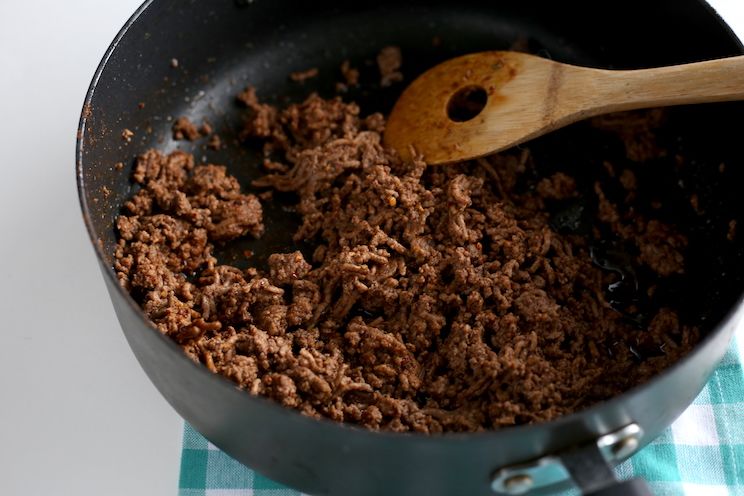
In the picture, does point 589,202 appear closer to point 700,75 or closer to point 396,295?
point 700,75

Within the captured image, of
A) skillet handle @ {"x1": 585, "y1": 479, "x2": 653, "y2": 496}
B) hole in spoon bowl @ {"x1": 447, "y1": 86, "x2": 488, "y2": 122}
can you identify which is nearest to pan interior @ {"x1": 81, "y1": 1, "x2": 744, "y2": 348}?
hole in spoon bowl @ {"x1": 447, "y1": 86, "x2": 488, "y2": 122}

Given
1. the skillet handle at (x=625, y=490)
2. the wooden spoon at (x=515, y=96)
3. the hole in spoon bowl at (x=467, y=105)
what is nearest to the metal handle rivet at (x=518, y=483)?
the skillet handle at (x=625, y=490)

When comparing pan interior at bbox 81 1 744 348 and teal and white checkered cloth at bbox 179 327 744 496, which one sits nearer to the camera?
teal and white checkered cloth at bbox 179 327 744 496

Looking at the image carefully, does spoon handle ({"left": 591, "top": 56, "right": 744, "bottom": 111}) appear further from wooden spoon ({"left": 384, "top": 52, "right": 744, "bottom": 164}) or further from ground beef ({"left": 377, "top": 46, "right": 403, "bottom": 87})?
ground beef ({"left": 377, "top": 46, "right": 403, "bottom": 87})

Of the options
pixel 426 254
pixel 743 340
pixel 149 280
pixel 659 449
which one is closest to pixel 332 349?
pixel 426 254

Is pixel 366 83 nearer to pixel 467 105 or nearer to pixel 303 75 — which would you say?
→ pixel 303 75

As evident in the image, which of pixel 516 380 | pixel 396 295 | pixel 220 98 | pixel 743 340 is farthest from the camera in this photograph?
pixel 220 98
